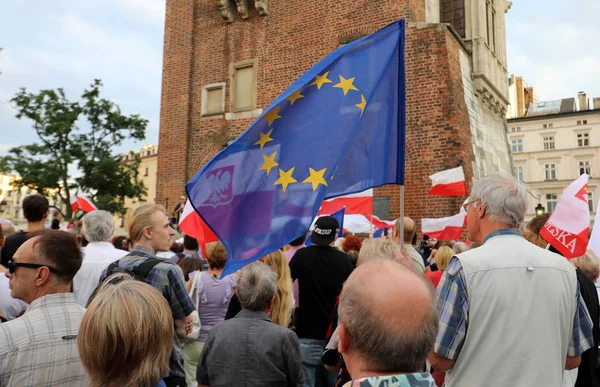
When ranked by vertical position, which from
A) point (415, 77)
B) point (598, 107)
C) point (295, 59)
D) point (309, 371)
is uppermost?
point (598, 107)

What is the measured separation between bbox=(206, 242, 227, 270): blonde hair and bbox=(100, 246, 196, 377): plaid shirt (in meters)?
1.15

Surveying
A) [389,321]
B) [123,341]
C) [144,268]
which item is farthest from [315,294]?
[389,321]

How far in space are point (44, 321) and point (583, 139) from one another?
5783 cm

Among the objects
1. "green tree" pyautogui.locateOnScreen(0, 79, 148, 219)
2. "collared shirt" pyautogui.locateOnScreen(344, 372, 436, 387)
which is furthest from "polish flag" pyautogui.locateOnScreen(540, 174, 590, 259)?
"green tree" pyautogui.locateOnScreen(0, 79, 148, 219)

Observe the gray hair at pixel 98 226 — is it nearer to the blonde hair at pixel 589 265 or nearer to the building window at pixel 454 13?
the blonde hair at pixel 589 265

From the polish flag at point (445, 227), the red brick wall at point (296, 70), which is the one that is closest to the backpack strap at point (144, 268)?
the polish flag at point (445, 227)

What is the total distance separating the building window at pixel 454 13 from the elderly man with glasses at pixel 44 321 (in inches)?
562

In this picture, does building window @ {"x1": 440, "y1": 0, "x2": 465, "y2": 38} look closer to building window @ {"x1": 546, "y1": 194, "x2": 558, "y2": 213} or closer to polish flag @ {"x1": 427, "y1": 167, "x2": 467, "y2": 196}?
polish flag @ {"x1": 427, "y1": 167, "x2": 467, "y2": 196}


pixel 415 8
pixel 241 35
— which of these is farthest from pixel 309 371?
pixel 241 35

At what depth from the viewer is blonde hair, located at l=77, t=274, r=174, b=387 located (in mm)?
1761

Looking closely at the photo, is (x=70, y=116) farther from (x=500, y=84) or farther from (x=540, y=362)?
Answer: (x=540, y=362)

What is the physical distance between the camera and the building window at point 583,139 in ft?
167

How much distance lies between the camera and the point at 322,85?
4.14 meters

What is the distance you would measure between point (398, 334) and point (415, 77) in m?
11.9
